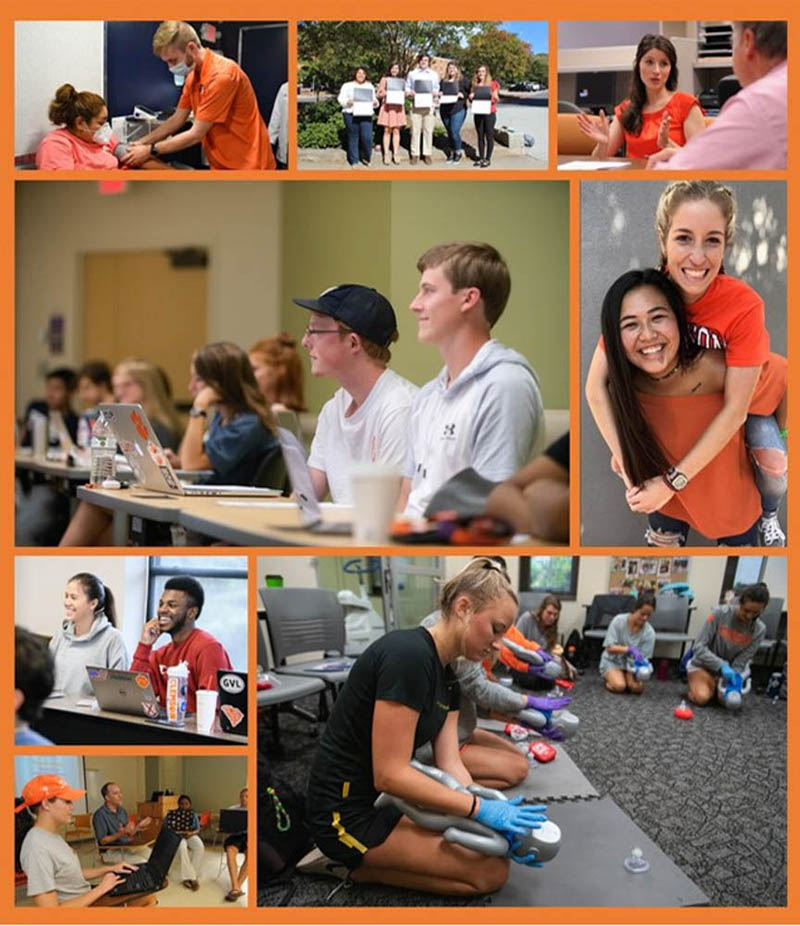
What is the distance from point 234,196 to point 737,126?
4.26 feet

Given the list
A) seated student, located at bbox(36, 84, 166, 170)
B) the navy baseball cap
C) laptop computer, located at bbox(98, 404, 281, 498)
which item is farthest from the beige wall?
laptop computer, located at bbox(98, 404, 281, 498)

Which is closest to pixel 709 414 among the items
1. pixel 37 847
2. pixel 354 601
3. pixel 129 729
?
pixel 354 601

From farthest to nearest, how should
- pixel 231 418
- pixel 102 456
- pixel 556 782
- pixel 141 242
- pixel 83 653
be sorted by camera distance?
1. pixel 141 242
2. pixel 231 418
3. pixel 102 456
4. pixel 556 782
5. pixel 83 653

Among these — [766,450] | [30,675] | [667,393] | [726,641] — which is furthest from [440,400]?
[30,675]

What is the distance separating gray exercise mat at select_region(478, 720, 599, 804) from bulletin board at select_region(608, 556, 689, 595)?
502 mm

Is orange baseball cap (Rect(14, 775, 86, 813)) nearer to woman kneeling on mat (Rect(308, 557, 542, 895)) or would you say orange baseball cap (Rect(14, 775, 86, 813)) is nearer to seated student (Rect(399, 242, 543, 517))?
woman kneeling on mat (Rect(308, 557, 542, 895))

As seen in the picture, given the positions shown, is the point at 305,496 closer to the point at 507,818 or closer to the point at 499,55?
the point at 507,818

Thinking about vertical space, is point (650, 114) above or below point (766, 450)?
above

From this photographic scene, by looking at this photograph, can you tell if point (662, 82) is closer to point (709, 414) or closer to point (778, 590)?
point (709, 414)

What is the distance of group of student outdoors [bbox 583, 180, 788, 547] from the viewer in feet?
8.00

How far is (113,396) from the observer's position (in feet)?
11.7

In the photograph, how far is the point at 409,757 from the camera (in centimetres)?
254

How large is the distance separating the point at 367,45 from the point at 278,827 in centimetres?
193

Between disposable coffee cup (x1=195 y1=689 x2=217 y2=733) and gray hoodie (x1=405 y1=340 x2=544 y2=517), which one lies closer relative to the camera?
gray hoodie (x1=405 y1=340 x2=544 y2=517)
